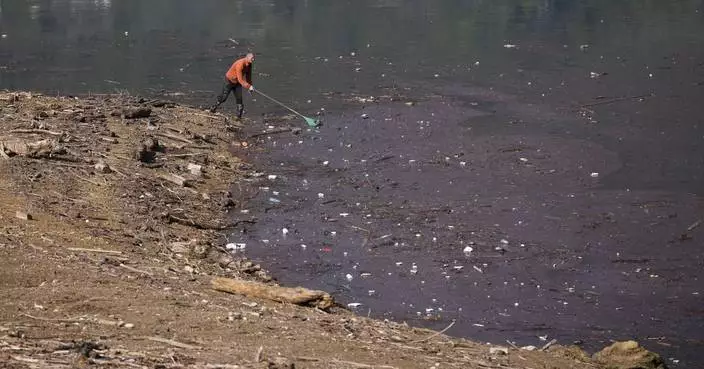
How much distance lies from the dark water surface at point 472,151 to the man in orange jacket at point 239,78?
2.63 feet

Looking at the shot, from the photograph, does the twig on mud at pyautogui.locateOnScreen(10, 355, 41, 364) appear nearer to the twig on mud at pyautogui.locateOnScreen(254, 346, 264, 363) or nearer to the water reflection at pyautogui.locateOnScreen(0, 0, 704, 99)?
the twig on mud at pyautogui.locateOnScreen(254, 346, 264, 363)

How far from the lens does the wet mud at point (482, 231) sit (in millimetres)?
10672

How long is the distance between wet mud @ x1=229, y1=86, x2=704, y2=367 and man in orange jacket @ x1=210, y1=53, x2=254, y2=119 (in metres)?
0.77

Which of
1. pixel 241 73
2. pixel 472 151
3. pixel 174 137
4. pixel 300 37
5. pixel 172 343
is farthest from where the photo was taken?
pixel 300 37

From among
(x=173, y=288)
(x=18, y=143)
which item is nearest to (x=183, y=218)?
(x=18, y=143)

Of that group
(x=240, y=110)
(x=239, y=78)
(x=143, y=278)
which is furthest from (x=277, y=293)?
(x=240, y=110)

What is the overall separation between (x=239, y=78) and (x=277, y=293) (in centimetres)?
998

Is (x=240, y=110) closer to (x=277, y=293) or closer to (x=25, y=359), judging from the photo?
(x=277, y=293)

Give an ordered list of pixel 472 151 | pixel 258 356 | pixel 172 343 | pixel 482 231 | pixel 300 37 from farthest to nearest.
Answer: pixel 300 37 < pixel 472 151 < pixel 482 231 < pixel 172 343 < pixel 258 356

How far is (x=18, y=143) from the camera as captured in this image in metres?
14.1

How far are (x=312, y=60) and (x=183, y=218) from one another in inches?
529

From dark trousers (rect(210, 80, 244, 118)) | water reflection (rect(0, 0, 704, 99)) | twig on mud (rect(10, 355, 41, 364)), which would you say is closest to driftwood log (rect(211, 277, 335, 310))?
twig on mud (rect(10, 355, 41, 364))

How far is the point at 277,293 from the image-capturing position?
9.72 metres

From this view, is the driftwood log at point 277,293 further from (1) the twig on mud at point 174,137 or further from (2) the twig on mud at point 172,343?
(1) the twig on mud at point 174,137
